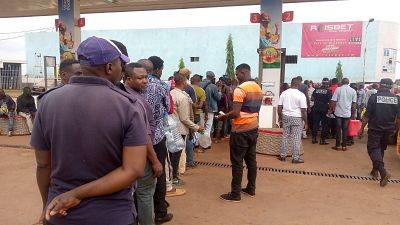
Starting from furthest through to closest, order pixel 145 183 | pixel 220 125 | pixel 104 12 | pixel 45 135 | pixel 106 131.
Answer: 1. pixel 104 12
2. pixel 220 125
3. pixel 145 183
4. pixel 45 135
5. pixel 106 131

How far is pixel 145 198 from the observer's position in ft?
10.1

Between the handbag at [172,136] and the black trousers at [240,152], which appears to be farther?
the black trousers at [240,152]

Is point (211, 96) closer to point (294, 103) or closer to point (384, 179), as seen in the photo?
point (294, 103)

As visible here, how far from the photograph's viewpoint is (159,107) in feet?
11.7

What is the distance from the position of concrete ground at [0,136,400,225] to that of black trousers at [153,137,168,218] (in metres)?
0.20

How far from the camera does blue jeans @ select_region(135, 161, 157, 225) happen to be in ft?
9.91

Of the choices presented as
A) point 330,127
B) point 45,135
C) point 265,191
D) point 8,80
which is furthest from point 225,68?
point 45,135

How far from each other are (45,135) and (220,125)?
764 cm

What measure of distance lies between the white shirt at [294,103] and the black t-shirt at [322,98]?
2.25 metres

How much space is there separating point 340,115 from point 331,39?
35.2m

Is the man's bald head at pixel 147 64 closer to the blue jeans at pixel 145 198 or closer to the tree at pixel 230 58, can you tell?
the blue jeans at pixel 145 198

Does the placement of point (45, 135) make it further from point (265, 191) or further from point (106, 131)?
point (265, 191)

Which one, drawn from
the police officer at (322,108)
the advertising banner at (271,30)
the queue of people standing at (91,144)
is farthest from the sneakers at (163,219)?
→ the police officer at (322,108)

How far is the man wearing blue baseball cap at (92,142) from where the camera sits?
1517 mm
